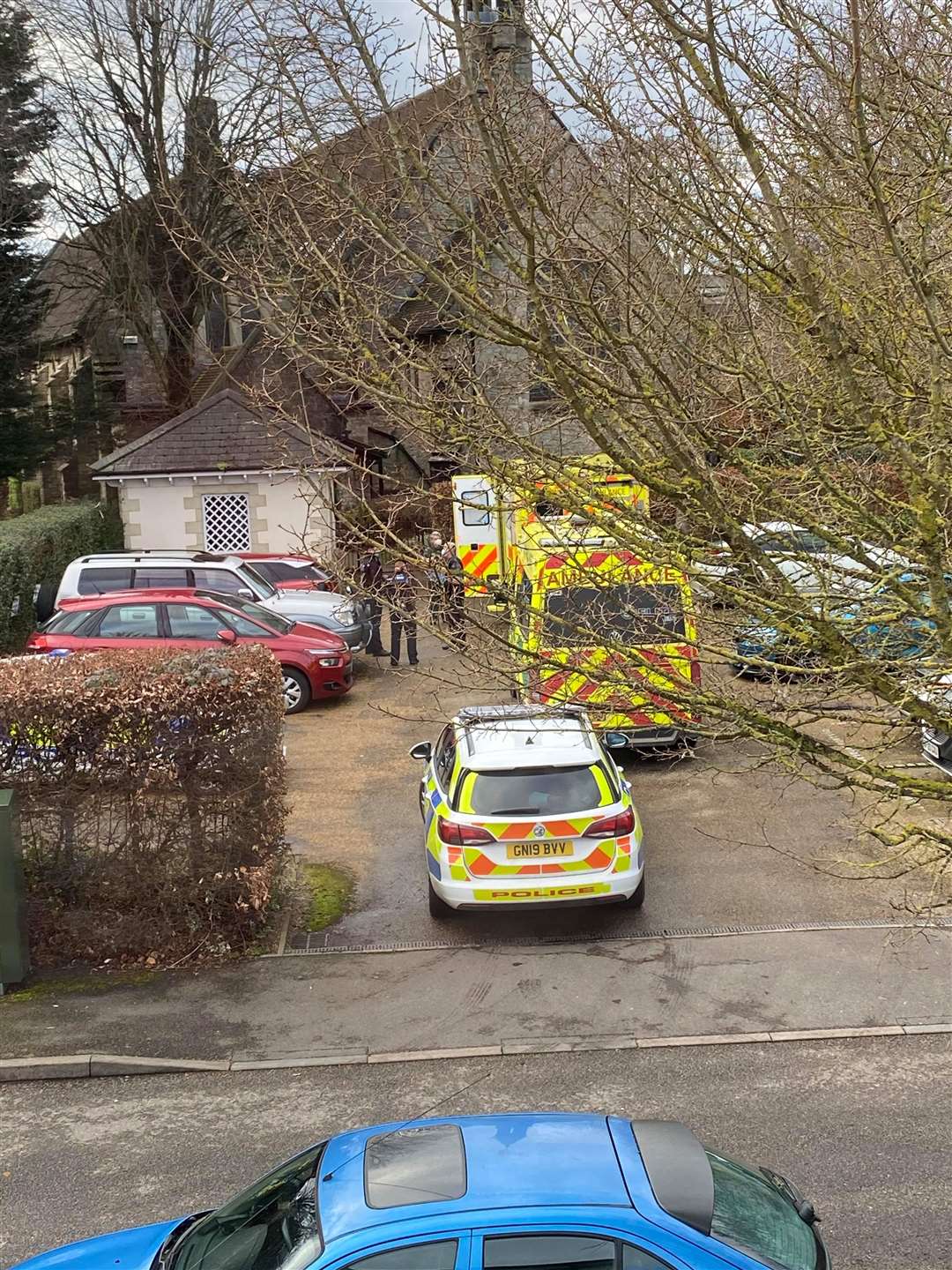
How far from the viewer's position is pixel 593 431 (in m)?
5.50

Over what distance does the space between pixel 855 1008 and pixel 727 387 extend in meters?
4.44

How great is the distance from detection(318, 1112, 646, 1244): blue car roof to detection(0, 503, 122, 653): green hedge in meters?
18.9

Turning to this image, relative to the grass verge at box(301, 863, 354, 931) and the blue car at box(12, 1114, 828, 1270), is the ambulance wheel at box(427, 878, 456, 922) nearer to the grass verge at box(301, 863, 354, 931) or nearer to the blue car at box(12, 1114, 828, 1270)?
the grass verge at box(301, 863, 354, 931)

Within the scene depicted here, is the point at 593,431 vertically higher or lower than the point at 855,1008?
higher

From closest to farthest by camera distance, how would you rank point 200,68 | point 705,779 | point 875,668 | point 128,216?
point 875,668 → point 705,779 → point 200,68 → point 128,216

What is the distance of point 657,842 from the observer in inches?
480

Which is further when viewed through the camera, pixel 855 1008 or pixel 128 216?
pixel 128 216

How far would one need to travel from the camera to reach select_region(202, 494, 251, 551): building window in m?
28.7

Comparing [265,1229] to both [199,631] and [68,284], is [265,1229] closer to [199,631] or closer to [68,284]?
[199,631]

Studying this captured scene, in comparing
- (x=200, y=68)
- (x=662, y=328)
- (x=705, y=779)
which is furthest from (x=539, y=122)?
(x=200, y=68)

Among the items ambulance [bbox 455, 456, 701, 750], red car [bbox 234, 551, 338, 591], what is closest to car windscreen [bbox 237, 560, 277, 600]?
red car [bbox 234, 551, 338, 591]

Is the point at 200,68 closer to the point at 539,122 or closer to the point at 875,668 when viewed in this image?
the point at 539,122

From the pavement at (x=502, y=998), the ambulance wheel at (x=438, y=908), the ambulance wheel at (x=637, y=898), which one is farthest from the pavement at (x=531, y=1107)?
the ambulance wheel at (x=438, y=908)

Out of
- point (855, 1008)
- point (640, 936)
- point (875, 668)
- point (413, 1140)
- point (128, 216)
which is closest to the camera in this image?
point (413, 1140)
